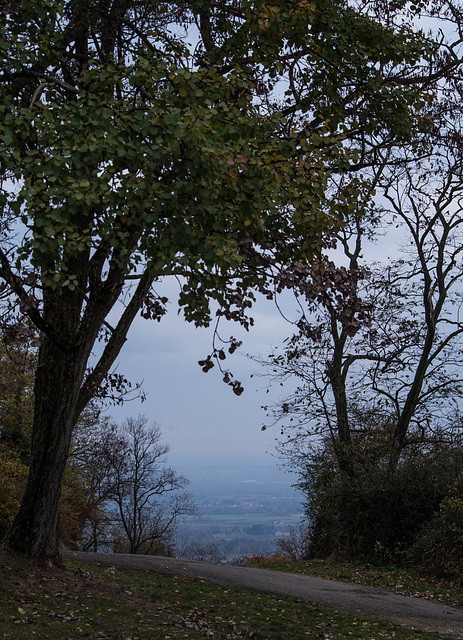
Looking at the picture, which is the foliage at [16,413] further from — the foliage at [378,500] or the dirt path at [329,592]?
the foliage at [378,500]

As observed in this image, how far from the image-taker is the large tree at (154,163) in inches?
227

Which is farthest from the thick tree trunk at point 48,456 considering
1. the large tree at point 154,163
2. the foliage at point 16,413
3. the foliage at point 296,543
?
the foliage at point 16,413

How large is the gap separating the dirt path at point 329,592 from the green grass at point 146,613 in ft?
1.83

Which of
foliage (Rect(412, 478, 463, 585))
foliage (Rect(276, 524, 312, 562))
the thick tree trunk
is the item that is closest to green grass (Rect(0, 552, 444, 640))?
the thick tree trunk

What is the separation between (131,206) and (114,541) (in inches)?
1154

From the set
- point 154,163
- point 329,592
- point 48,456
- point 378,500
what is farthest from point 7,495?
point 154,163

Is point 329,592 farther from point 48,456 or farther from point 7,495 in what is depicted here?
point 7,495

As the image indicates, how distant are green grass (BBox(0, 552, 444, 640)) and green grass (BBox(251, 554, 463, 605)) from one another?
314 centimetres

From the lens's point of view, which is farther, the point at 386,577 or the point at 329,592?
the point at 386,577

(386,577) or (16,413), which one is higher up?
(16,413)

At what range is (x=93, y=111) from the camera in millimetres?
6277

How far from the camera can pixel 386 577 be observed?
1280 centimetres

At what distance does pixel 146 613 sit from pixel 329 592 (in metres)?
3.84

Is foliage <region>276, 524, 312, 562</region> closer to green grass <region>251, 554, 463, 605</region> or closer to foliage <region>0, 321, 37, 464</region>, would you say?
green grass <region>251, 554, 463, 605</region>
